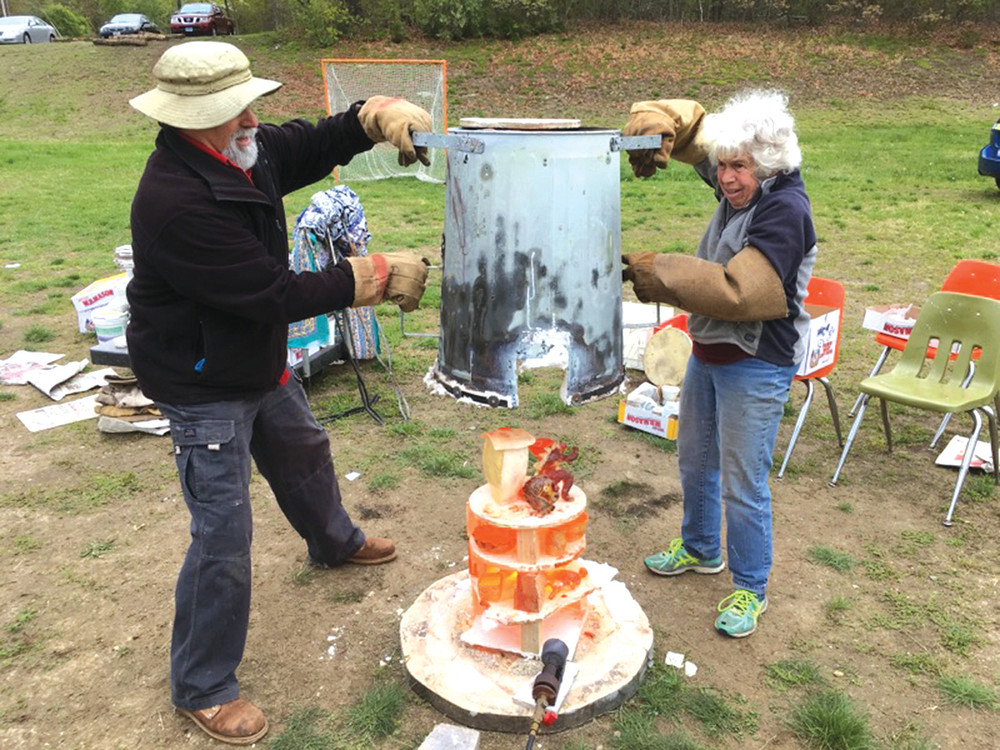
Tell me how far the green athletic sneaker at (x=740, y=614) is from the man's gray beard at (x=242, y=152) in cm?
246

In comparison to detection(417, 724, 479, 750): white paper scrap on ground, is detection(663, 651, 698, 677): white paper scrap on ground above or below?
below

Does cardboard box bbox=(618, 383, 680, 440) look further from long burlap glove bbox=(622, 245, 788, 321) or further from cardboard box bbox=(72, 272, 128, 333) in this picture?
cardboard box bbox=(72, 272, 128, 333)

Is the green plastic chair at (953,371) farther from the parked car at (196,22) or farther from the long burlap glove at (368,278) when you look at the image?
the parked car at (196,22)

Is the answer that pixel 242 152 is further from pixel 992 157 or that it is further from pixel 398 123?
pixel 992 157

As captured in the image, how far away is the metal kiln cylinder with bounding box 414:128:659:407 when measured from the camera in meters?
2.41

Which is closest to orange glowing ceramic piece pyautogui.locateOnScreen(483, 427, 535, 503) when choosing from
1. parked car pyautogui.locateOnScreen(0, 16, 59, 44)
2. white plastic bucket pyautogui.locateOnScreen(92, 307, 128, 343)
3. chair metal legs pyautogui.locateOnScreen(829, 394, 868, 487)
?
chair metal legs pyautogui.locateOnScreen(829, 394, 868, 487)

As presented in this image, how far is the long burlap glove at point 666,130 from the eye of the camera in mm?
2740

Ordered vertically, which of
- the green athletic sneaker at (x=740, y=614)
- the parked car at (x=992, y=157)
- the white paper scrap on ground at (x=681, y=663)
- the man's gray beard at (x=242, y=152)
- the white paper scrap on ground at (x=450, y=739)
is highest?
the man's gray beard at (x=242, y=152)

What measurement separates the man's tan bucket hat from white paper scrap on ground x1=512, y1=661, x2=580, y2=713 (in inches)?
81.8

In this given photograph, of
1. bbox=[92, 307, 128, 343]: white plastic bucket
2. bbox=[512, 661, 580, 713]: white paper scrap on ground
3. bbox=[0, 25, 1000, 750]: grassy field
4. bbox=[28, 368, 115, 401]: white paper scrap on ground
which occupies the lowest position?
bbox=[28, 368, 115, 401]: white paper scrap on ground

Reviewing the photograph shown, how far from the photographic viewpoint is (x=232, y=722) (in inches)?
106

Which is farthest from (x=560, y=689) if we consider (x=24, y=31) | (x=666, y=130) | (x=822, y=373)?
(x=24, y=31)

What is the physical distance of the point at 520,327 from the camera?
8.25 feet

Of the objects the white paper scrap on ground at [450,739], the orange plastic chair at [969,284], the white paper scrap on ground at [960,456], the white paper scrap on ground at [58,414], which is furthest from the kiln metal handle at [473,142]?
the white paper scrap on ground at [58,414]
